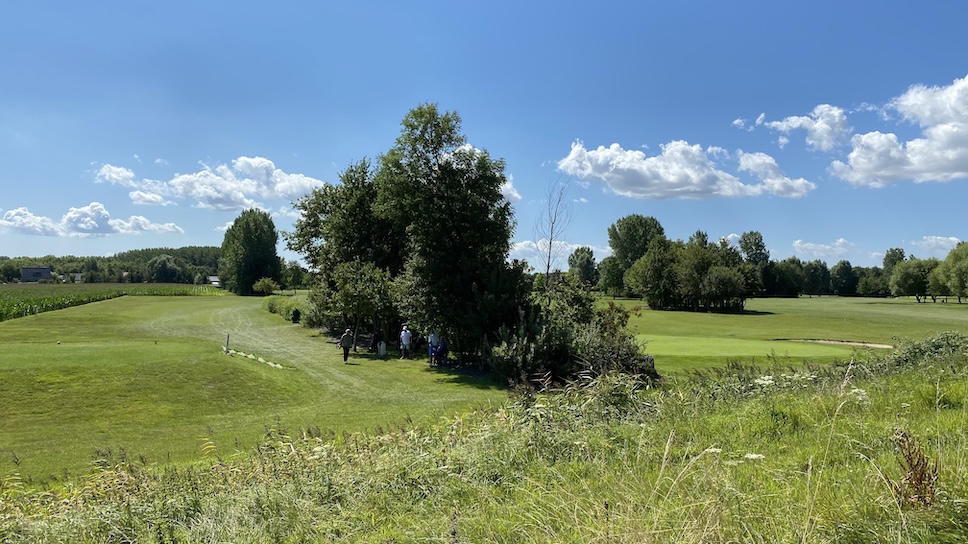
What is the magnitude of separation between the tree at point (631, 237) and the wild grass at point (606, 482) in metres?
106

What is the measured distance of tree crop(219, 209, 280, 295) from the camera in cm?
11200

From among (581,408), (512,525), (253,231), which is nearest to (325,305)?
(581,408)

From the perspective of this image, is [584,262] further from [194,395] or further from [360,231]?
[194,395]

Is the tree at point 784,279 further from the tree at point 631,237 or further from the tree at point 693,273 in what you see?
the tree at point 693,273

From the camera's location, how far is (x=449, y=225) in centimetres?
2602

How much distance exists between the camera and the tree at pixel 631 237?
111 metres

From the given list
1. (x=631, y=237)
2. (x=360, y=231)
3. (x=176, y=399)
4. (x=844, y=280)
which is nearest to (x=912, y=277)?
(x=844, y=280)

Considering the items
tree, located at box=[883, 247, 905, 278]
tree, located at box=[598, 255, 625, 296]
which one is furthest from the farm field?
tree, located at box=[883, 247, 905, 278]

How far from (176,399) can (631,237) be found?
341 feet

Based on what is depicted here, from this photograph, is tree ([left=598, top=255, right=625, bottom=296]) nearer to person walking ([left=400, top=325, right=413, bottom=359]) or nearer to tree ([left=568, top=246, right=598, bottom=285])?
tree ([left=568, top=246, right=598, bottom=285])

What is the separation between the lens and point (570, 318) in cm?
2386

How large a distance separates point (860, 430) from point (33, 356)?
2491cm

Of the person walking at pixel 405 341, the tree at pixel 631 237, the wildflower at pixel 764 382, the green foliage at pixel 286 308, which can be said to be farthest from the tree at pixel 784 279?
the wildflower at pixel 764 382

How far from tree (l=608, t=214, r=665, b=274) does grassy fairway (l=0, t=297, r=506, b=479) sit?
91836 mm
